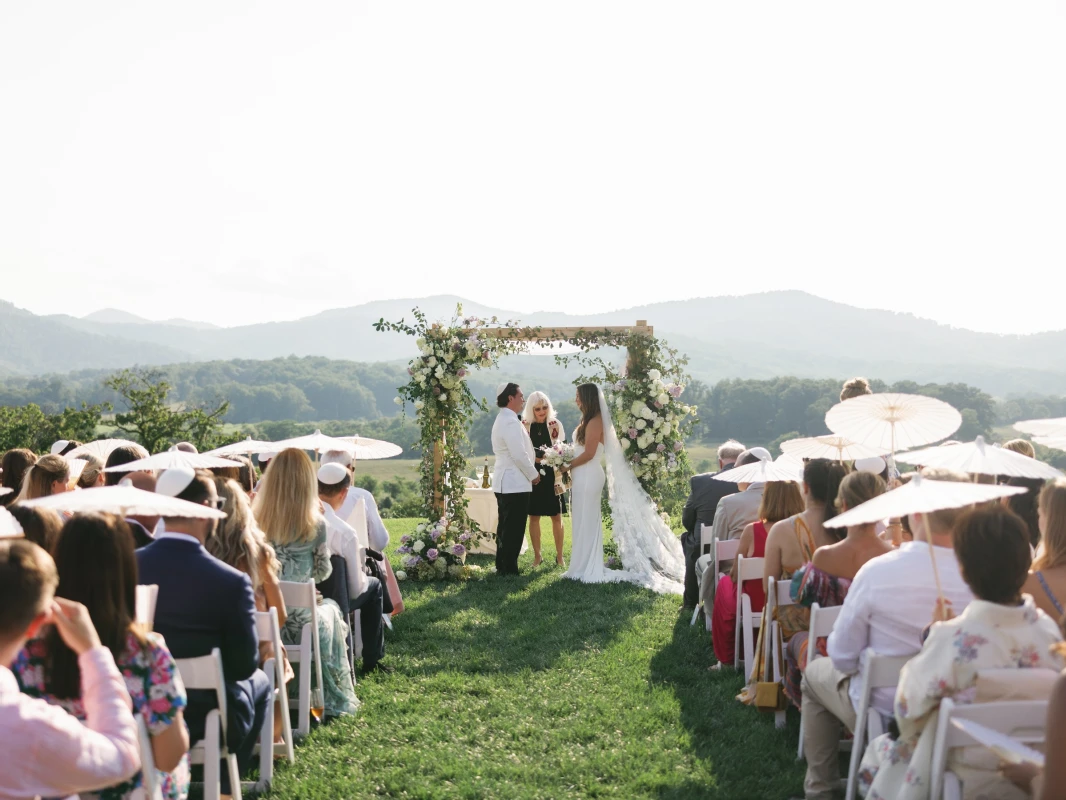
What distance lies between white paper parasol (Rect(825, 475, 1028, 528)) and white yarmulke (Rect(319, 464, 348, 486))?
12.6 ft

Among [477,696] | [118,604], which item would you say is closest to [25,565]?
[118,604]

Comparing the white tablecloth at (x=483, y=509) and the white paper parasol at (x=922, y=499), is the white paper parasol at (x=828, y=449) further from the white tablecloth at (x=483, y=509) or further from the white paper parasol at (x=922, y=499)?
the white tablecloth at (x=483, y=509)

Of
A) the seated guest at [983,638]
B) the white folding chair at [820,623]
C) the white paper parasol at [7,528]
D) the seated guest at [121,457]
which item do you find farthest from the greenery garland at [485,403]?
the seated guest at [983,638]

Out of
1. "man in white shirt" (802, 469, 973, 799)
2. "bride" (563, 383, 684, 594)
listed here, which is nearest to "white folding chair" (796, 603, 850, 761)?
"man in white shirt" (802, 469, 973, 799)

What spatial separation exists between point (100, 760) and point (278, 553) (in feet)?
10.1

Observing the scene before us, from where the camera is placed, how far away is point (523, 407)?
11508mm

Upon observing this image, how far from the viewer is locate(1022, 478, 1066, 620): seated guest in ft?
12.1

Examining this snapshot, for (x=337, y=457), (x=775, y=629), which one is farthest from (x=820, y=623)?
(x=337, y=457)

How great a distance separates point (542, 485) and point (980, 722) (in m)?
8.39

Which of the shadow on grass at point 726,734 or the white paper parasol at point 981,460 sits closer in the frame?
the white paper parasol at point 981,460

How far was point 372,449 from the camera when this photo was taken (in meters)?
8.59

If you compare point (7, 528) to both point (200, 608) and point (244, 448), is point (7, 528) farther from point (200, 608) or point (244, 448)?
point (244, 448)

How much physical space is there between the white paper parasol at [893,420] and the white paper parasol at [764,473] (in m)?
0.91

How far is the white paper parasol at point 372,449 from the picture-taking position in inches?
331
